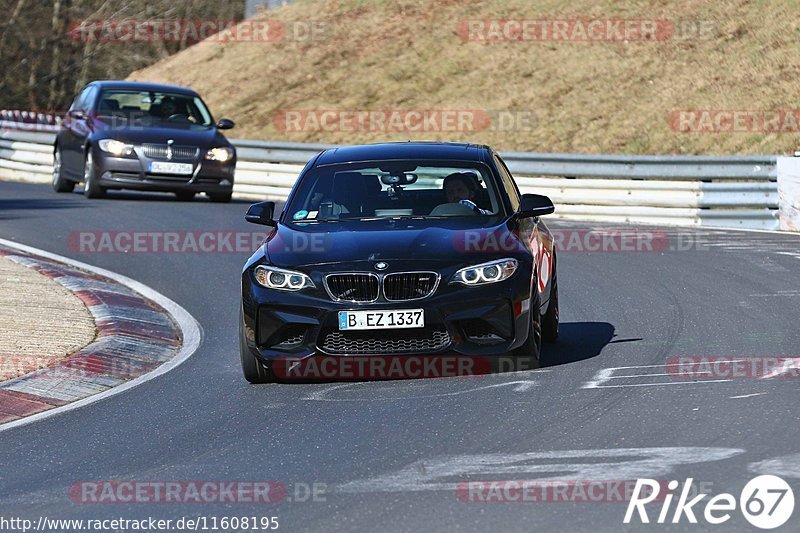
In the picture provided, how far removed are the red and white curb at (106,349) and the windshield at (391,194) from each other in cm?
152

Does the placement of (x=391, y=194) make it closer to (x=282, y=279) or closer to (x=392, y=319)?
(x=282, y=279)

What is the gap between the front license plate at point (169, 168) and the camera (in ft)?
70.5

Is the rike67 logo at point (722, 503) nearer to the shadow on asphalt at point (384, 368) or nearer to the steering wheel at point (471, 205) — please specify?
the shadow on asphalt at point (384, 368)

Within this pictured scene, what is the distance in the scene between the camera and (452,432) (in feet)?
24.8

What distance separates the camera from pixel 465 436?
24.4ft

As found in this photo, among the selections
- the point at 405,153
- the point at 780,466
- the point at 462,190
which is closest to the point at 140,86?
the point at 405,153

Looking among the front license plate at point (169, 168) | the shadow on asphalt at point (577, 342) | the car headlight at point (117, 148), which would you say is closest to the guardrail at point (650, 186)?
the front license plate at point (169, 168)

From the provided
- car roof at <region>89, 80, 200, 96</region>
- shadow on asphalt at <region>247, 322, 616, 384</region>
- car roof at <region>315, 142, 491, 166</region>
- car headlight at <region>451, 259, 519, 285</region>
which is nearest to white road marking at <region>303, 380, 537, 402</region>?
shadow on asphalt at <region>247, 322, 616, 384</region>

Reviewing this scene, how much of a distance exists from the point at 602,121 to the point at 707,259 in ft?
47.8

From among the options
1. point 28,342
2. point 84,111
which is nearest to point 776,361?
point 28,342

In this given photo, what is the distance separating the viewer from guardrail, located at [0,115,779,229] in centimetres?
1981

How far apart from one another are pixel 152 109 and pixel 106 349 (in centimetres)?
1255

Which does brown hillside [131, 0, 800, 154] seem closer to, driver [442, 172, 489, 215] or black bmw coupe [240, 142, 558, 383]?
driver [442, 172, 489, 215]

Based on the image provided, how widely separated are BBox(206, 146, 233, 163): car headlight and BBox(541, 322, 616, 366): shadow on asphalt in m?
10.9
